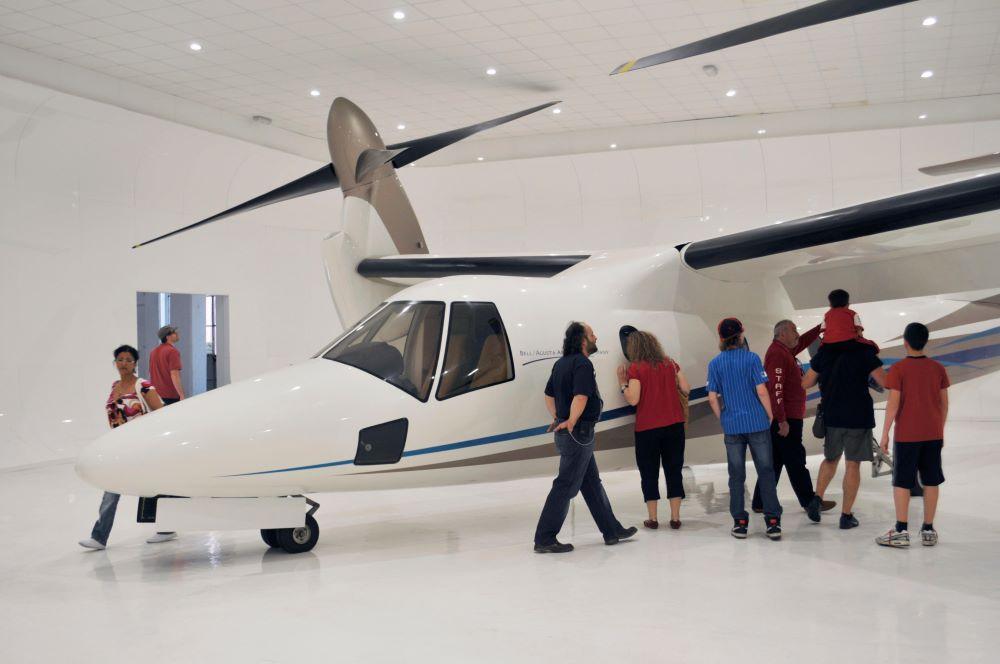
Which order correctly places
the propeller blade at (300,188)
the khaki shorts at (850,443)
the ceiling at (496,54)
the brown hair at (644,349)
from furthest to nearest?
the ceiling at (496,54), the propeller blade at (300,188), the brown hair at (644,349), the khaki shorts at (850,443)

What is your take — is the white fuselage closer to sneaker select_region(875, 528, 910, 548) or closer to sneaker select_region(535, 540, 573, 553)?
sneaker select_region(535, 540, 573, 553)

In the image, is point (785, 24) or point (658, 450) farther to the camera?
point (658, 450)

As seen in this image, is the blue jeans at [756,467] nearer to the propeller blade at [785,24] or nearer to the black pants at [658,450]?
the black pants at [658,450]

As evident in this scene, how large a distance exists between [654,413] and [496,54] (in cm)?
706

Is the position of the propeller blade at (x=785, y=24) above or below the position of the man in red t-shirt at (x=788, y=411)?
above

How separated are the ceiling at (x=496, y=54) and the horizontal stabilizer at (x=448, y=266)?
3.33 meters

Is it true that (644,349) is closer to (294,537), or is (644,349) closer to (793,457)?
(793,457)

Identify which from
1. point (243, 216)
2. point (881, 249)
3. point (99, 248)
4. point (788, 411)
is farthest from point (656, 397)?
point (243, 216)

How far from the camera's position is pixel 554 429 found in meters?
5.57

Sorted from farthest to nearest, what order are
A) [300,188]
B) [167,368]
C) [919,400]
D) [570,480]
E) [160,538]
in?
[300,188]
[167,368]
[160,538]
[570,480]
[919,400]

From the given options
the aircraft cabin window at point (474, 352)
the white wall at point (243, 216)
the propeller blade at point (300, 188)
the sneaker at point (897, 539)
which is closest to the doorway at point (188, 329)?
the white wall at point (243, 216)

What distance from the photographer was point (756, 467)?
19.1 ft

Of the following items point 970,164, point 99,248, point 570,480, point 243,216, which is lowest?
point 570,480

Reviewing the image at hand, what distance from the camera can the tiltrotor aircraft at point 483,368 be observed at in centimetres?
517
